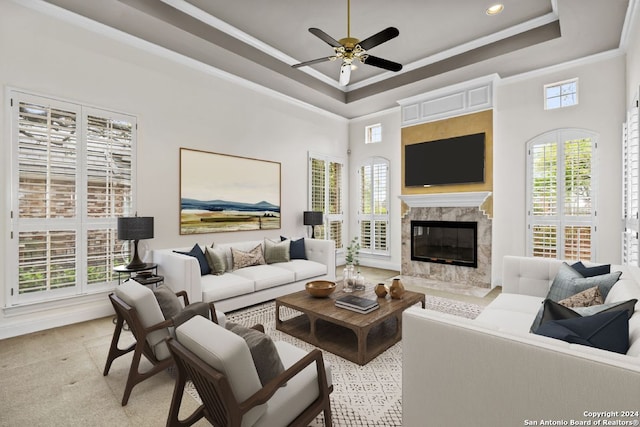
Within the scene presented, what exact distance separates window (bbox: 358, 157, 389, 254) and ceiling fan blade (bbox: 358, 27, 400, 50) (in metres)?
3.87

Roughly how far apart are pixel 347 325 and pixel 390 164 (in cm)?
471

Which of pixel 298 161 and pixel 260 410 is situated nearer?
pixel 260 410

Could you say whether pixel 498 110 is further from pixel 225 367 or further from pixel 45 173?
pixel 45 173

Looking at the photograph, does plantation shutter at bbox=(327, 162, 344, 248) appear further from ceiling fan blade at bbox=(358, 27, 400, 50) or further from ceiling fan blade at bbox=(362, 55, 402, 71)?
ceiling fan blade at bbox=(358, 27, 400, 50)

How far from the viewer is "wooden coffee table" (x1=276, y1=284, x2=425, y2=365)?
271cm

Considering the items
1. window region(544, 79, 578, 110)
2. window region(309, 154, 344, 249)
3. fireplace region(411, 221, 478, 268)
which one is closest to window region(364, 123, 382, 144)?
window region(309, 154, 344, 249)

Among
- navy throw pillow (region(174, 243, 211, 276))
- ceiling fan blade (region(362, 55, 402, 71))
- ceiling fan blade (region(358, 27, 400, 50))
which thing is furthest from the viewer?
navy throw pillow (region(174, 243, 211, 276))

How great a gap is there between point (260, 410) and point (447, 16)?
4.68 meters

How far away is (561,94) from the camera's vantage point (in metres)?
4.80

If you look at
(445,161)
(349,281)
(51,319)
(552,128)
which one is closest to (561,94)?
(552,128)

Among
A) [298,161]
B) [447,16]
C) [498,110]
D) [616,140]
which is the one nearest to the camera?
[447,16]

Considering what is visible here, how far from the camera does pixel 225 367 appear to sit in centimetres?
129

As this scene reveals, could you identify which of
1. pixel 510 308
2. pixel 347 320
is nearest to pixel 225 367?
pixel 347 320

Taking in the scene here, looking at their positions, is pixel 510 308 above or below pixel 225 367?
below
